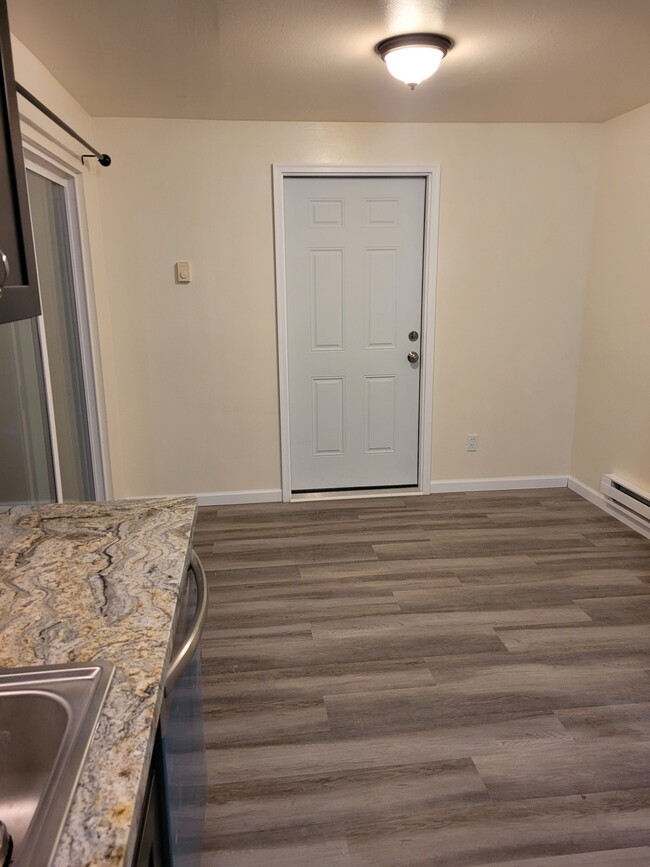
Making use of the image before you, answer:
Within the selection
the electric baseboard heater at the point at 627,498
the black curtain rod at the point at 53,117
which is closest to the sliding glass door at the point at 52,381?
the black curtain rod at the point at 53,117

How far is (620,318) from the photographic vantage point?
12.4 ft

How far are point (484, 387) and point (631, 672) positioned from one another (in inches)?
87.5

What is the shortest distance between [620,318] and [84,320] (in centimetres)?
311

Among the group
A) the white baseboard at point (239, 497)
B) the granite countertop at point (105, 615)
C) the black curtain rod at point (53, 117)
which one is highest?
the black curtain rod at point (53, 117)

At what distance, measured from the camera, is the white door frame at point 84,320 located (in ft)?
9.41

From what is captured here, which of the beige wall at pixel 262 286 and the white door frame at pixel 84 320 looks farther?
the beige wall at pixel 262 286

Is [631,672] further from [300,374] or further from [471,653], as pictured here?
[300,374]

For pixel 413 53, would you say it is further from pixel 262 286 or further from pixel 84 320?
pixel 84 320

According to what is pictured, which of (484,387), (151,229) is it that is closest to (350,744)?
(484,387)

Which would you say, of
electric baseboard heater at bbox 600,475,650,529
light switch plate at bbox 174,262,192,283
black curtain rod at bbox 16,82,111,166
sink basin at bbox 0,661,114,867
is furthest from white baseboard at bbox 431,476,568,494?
sink basin at bbox 0,661,114,867

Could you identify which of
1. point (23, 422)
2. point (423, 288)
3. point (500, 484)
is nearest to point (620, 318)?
point (423, 288)

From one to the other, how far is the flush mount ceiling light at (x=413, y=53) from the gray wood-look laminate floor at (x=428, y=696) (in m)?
2.28

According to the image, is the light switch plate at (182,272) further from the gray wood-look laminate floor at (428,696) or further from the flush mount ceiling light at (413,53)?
the flush mount ceiling light at (413,53)

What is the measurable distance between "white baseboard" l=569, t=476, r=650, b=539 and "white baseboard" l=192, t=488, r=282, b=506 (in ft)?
6.66
